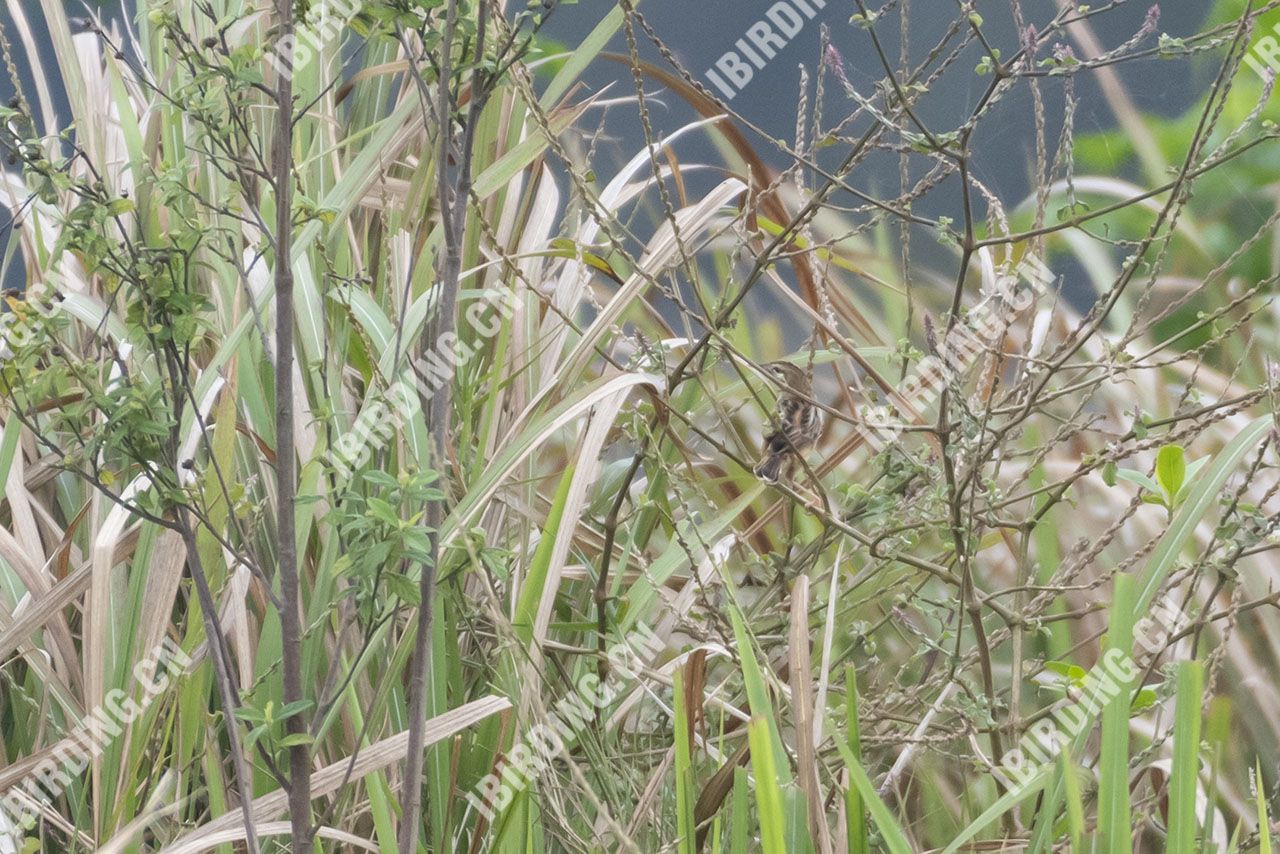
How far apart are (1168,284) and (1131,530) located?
1.31ft

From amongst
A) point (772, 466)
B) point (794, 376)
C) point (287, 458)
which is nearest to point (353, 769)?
point (287, 458)

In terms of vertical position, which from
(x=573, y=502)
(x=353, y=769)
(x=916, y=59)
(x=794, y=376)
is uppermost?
(x=916, y=59)

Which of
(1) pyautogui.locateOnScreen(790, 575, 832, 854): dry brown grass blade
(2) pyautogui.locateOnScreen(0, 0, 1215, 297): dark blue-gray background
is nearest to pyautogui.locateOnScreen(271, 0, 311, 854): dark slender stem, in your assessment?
(1) pyautogui.locateOnScreen(790, 575, 832, 854): dry brown grass blade

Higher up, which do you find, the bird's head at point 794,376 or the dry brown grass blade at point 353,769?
the bird's head at point 794,376

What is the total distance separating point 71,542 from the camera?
1.20 meters

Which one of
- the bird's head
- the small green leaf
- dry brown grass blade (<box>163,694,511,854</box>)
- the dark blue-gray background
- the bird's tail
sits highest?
the dark blue-gray background

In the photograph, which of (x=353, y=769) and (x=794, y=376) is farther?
(x=794, y=376)

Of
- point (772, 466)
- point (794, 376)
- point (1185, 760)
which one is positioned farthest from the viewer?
point (794, 376)

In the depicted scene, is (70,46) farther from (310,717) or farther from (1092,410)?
(1092,410)

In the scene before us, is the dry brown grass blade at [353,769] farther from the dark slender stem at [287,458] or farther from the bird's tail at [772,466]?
the bird's tail at [772,466]

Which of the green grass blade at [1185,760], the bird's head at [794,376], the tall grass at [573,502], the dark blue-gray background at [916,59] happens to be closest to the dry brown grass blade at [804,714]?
the tall grass at [573,502]

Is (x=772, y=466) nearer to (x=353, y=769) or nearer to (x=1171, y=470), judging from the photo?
(x=1171, y=470)

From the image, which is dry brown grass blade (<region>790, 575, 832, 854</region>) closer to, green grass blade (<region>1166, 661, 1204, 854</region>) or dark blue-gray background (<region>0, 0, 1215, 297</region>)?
green grass blade (<region>1166, 661, 1204, 854</region>)

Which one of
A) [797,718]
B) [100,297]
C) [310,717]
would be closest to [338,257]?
[100,297]
